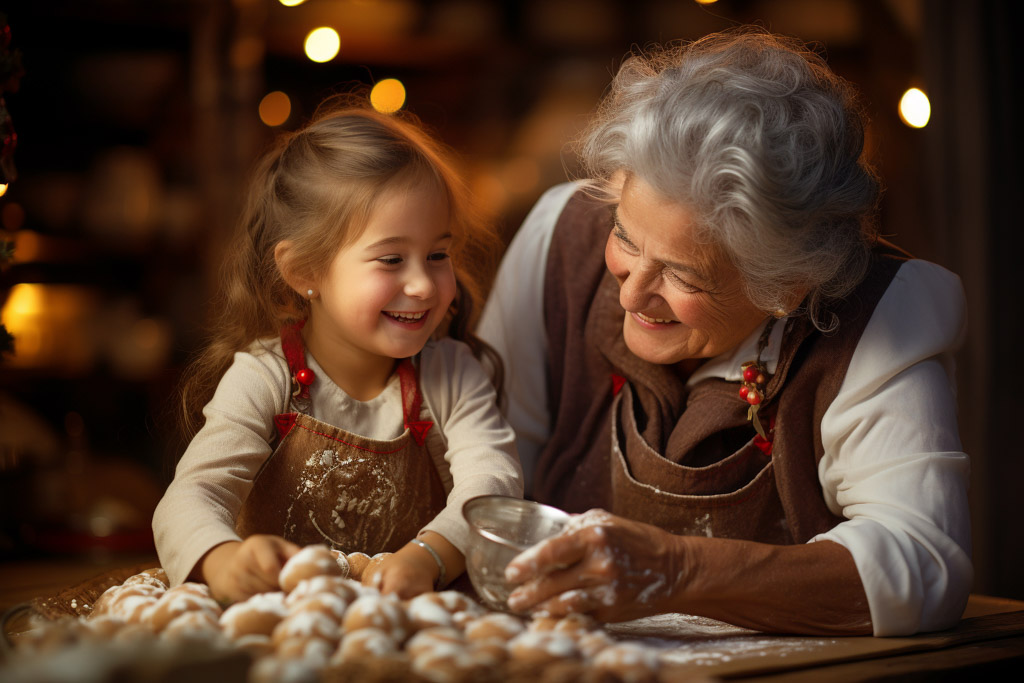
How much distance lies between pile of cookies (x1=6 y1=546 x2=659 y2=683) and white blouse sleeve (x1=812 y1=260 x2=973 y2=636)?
16.9 inches

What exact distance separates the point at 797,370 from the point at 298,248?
774 millimetres

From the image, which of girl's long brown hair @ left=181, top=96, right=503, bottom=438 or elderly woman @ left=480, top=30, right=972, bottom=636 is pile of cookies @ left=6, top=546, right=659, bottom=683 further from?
girl's long brown hair @ left=181, top=96, right=503, bottom=438

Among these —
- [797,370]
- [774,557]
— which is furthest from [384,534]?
[797,370]

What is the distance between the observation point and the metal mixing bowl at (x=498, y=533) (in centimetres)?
104

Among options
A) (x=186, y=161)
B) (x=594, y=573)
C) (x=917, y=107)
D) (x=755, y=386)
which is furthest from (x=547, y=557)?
(x=186, y=161)

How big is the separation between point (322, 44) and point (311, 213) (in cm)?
211

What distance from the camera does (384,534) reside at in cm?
137

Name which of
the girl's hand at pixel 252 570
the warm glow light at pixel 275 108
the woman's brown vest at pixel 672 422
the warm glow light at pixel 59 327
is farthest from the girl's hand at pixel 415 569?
the warm glow light at pixel 275 108

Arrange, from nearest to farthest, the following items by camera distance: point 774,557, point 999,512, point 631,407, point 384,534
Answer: point 774,557 < point 384,534 < point 631,407 < point 999,512

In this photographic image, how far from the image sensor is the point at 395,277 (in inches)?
52.3

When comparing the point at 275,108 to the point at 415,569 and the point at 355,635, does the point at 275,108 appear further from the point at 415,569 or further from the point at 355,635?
the point at 355,635

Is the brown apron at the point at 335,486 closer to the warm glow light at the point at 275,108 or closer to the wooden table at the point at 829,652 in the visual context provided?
the wooden table at the point at 829,652

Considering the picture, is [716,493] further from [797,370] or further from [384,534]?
[384,534]

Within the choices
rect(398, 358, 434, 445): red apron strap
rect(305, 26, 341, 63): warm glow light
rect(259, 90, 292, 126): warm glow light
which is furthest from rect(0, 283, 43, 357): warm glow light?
rect(398, 358, 434, 445): red apron strap
